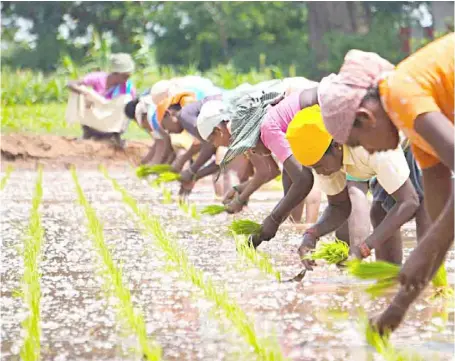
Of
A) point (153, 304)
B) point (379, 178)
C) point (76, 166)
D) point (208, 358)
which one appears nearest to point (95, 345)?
point (208, 358)

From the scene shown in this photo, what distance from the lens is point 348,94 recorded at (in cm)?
465

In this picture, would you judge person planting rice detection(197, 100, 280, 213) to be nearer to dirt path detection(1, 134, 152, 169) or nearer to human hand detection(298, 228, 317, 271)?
human hand detection(298, 228, 317, 271)

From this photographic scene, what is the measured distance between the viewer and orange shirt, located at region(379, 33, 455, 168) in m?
4.31

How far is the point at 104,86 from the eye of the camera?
20.5 m

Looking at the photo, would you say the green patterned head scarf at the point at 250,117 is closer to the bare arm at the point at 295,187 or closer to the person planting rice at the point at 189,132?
the bare arm at the point at 295,187

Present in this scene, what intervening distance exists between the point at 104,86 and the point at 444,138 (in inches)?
651

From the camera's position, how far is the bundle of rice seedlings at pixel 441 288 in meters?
5.96

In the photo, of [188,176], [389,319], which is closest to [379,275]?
[389,319]

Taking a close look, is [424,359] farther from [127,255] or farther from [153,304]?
[127,255]

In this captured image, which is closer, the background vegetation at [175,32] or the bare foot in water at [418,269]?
the bare foot in water at [418,269]

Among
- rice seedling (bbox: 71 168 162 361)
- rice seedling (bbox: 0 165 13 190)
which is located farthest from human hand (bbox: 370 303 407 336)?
rice seedling (bbox: 0 165 13 190)

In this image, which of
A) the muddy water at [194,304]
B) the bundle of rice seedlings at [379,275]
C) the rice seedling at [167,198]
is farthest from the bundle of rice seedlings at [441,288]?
the rice seedling at [167,198]

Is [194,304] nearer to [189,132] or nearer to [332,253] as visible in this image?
[332,253]

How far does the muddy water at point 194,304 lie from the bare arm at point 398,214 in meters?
0.28
